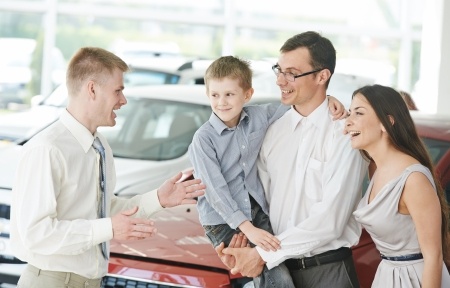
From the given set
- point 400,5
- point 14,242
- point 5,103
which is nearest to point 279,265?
point 14,242

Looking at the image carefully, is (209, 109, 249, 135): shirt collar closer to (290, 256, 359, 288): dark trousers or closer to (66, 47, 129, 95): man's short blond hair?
(66, 47, 129, 95): man's short blond hair

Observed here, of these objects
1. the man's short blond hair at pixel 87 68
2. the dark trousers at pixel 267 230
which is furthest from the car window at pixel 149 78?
the man's short blond hair at pixel 87 68

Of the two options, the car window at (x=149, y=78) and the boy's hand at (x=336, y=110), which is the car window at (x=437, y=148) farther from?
the car window at (x=149, y=78)

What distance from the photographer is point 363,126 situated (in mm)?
3959

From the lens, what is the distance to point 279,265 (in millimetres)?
4102

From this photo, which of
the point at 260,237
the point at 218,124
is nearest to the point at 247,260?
the point at 260,237

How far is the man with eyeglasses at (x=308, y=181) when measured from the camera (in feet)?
13.1

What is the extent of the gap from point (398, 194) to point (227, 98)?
0.87 m

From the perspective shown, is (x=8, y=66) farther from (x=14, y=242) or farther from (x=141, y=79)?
(x=14, y=242)

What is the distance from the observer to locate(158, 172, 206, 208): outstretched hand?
13.5 ft

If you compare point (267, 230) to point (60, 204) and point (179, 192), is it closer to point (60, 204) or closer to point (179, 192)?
point (179, 192)

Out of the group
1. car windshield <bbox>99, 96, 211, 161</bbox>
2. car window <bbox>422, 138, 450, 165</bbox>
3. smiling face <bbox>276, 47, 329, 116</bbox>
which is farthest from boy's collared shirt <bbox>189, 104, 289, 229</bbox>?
car windshield <bbox>99, 96, 211, 161</bbox>

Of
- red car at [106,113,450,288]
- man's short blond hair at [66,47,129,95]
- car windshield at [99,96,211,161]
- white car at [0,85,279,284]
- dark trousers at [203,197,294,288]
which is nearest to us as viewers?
man's short blond hair at [66,47,129,95]

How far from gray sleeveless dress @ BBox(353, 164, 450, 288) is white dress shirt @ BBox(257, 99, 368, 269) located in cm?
10
